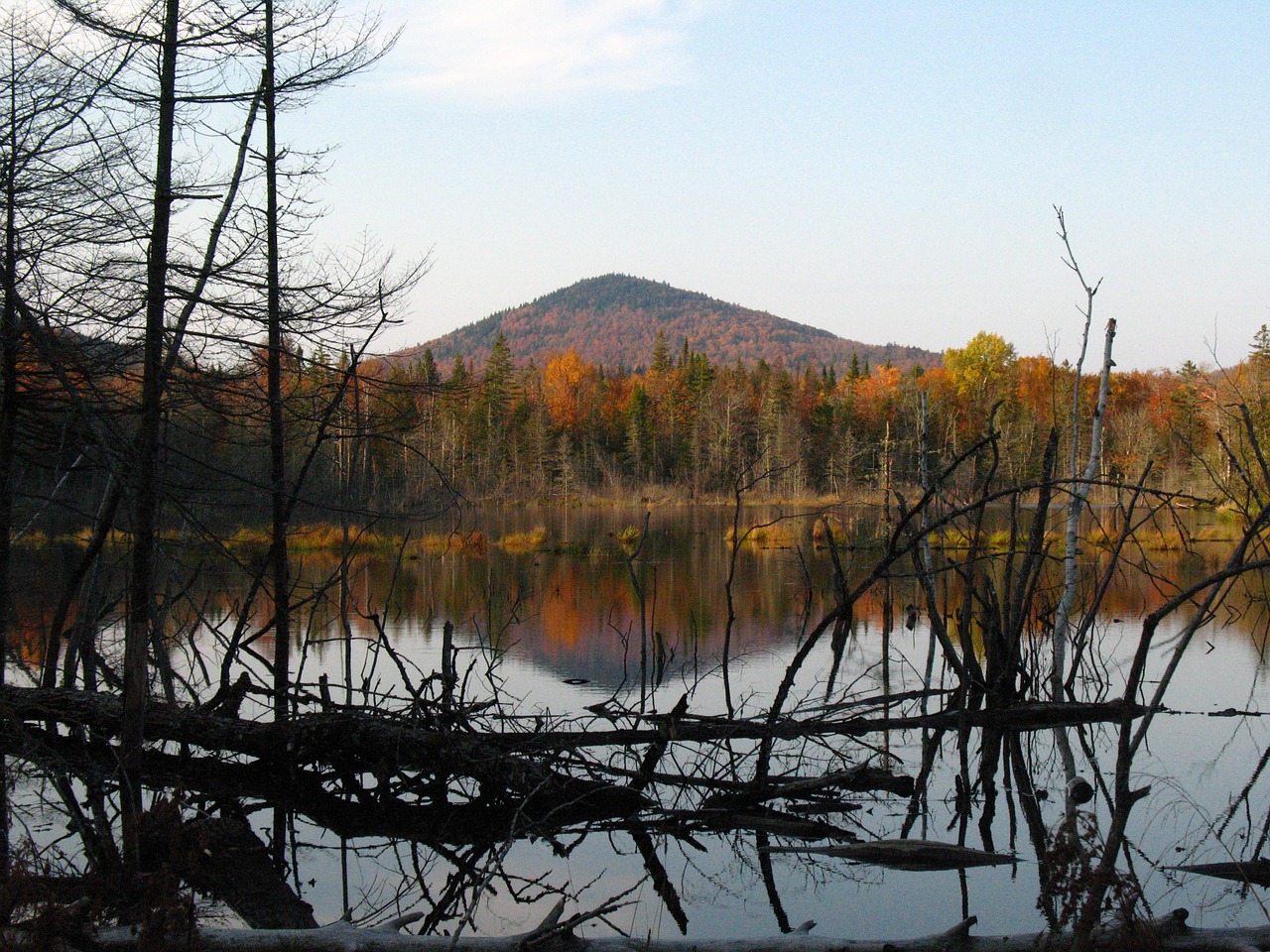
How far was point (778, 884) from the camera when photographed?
523 cm

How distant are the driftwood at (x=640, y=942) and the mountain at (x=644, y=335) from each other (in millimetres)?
145348

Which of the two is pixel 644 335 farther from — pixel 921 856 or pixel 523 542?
pixel 921 856

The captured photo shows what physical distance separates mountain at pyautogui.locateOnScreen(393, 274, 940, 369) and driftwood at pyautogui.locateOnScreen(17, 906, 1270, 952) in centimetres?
14535

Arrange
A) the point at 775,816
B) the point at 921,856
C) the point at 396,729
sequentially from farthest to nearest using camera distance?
the point at 775,816, the point at 396,729, the point at 921,856

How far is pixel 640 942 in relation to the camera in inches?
145

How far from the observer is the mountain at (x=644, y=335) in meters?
162

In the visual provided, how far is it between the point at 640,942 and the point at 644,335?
179 metres

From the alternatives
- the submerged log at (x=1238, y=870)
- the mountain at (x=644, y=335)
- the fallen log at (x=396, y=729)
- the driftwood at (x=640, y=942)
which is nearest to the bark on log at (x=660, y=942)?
the driftwood at (x=640, y=942)

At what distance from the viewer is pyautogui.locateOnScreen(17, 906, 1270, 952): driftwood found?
3.51 m

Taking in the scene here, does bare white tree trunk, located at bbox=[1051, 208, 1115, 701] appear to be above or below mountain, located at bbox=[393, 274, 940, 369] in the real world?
below

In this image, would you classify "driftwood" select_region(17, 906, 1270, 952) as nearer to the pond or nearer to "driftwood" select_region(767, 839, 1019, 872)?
the pond

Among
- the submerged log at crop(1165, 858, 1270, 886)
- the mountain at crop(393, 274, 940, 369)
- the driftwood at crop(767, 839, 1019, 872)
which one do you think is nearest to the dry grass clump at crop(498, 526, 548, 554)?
the driftwood at crop(767, 839, 1019, 872)

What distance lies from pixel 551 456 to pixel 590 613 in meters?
43.8

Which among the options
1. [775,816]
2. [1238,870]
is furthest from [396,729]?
[1238,870]
